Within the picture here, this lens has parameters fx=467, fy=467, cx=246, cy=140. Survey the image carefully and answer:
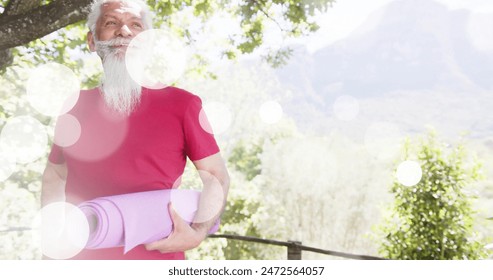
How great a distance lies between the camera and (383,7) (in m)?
169

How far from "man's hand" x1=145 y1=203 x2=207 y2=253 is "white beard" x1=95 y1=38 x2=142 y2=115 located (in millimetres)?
607

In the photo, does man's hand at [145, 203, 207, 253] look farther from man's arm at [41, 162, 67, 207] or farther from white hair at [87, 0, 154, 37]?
white hair at [87, 0, 154, 37]

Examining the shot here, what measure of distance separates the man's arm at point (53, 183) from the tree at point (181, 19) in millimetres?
1718

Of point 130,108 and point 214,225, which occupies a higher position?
point 130,108

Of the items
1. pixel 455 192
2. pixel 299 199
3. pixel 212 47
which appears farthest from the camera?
pixel 299 199

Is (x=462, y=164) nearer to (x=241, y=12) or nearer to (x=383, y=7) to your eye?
(x=241, y=12)

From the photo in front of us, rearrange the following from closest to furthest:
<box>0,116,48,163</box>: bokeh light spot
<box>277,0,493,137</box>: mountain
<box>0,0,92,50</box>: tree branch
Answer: <box>0,0,92,50</box>: tree branch
<box>0,116,48,163</box>: bokeh light spot
<box>277,0,493,137</box>: mountain

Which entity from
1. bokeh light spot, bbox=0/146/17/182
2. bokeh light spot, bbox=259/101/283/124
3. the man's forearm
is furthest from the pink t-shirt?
bokeh light spot, bbox=259/101/283/124

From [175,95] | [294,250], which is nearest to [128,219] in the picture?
[175,95]

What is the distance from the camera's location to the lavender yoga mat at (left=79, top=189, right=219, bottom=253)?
5.09 feet

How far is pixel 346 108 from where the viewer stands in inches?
4043

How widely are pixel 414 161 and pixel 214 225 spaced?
6475 mm

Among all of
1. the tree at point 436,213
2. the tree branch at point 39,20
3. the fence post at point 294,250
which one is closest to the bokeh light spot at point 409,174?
the tree at point 436,213
